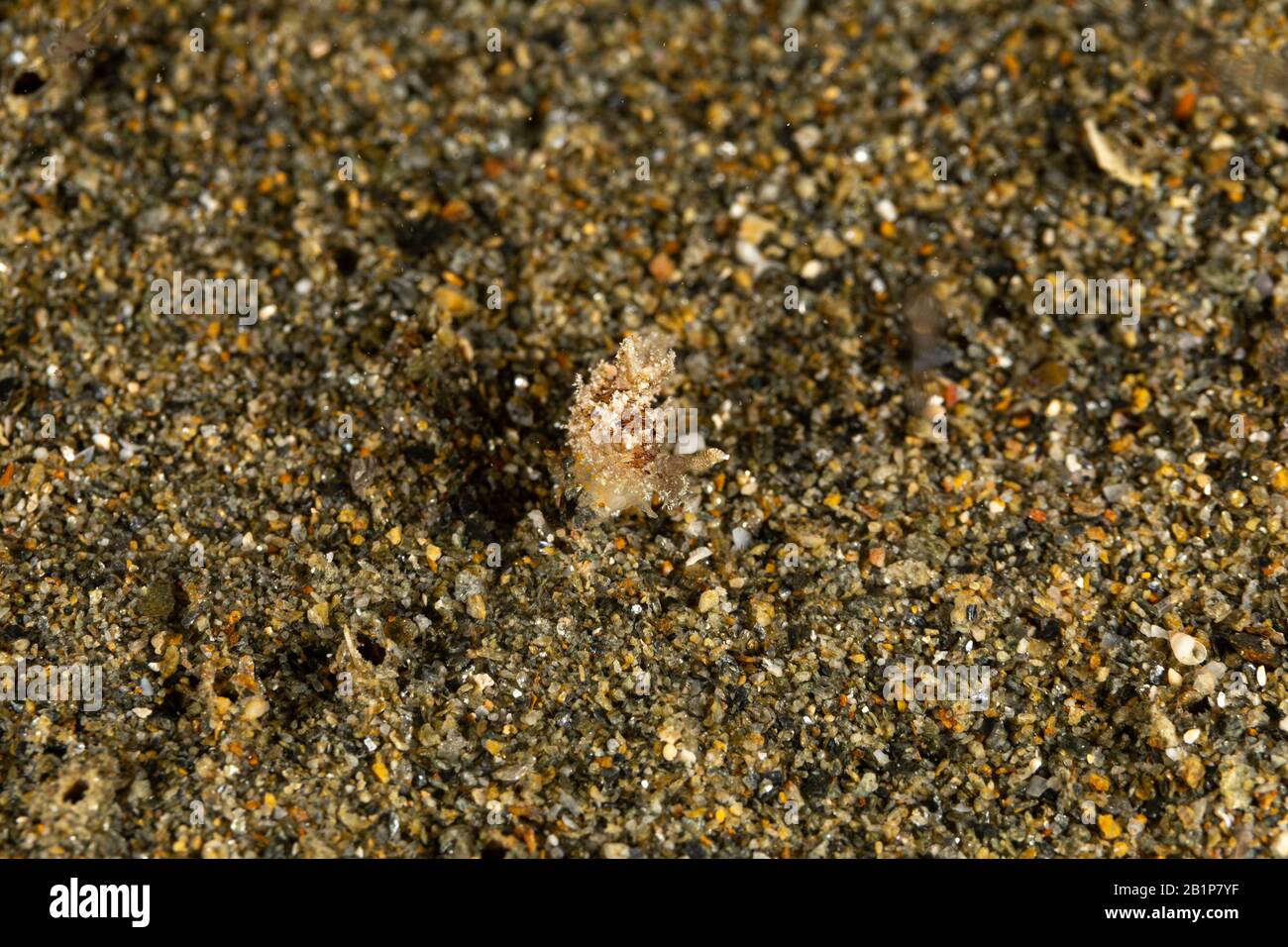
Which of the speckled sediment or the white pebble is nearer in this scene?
the speckled sediment

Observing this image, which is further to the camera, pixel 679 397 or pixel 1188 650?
pixel 679 397

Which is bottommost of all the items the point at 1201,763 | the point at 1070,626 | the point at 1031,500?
the point at 1201,763

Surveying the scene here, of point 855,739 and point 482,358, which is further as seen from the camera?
point 482,358

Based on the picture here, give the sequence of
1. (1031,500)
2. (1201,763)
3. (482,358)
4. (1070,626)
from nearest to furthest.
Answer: (1201,763) < (1070,626) < (1031,500) < (482,358)

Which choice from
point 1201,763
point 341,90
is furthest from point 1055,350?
point 341,90

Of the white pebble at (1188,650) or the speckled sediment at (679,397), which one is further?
the white pebble at (1188,650)

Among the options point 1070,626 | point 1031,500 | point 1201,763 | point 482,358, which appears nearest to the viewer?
point 1201,763

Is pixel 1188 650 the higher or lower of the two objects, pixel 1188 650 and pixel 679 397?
the lower

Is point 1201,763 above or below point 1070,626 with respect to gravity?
below

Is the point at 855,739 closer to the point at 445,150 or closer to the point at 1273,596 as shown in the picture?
the point at 1273,596

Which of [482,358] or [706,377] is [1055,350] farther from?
[482,358]
